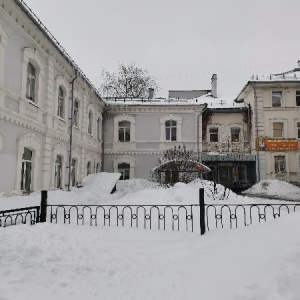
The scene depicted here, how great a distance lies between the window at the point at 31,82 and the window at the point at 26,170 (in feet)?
6.50

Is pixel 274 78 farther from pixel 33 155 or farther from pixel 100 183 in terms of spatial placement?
pixel 33 155

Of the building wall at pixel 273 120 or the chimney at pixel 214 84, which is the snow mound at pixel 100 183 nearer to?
the building wall at pixel 273 120

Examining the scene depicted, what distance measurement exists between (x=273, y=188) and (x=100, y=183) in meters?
11.4

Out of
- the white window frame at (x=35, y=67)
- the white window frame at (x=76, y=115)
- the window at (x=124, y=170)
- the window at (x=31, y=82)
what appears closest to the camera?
the white window frame at (x=35, y=67)

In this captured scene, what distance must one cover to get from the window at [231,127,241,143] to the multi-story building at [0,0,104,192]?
41.0 ft

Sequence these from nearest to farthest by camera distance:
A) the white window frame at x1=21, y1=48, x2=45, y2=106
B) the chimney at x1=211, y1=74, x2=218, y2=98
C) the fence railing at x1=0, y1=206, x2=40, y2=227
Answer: the fence railing at x1=0, y1=206, x2=40, y2=227
the white window frame at x1=21, y1=48, x2=45, y2=106
the chimney at x1=211, y1=74, x2=218, y2=98

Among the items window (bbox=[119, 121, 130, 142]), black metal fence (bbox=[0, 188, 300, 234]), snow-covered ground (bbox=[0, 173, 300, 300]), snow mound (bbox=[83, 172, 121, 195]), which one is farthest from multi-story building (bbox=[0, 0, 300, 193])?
snow-covered ground (bbox=[0, 173, 300, 300])

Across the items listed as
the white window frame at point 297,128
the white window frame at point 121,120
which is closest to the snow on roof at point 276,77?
the white window frame at point 297,128

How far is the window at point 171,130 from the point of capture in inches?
846

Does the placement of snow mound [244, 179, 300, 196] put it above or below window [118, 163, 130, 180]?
below

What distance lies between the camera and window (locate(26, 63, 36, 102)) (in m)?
10.5

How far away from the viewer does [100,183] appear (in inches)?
641

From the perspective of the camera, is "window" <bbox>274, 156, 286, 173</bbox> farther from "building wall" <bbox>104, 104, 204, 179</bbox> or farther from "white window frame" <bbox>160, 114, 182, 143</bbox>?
"white window frame" <bbox>160, 114, 182, 143</bbox>

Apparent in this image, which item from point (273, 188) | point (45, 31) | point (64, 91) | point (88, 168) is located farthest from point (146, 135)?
point (45, 31)
